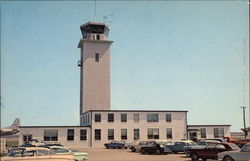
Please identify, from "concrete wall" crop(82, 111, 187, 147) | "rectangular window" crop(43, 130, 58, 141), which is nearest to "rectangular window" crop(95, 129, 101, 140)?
"concrete wall" crop(82, 111, 187, 147)

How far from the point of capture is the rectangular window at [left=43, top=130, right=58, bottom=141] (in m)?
49.3

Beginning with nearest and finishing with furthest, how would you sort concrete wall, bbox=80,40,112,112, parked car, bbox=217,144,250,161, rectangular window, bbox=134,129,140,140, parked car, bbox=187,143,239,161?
parked car, bbox=217,144,250,161
parked car, bbox=187,143,239,161
rectangular window, bbox=134,129,140,140
concrete wall, bbox=80,40,112,112

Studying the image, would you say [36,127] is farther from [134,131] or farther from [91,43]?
[91,43]

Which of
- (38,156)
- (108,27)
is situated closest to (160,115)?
(108,27)

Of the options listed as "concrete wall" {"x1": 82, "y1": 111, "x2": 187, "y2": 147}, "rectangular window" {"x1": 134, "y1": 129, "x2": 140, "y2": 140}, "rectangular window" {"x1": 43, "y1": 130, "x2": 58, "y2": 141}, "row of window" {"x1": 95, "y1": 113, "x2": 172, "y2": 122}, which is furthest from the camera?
"rectangular window" {"x1": 134, "y1": 129, "x2": 140, "y2": 140}

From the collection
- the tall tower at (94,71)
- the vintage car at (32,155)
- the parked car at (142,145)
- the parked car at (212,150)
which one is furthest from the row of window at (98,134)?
the vintage car at (32,155)

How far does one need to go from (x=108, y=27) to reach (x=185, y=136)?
30.2 metres

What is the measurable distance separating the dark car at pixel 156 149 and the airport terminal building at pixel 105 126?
64.2 feet

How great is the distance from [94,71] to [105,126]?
50.6ft

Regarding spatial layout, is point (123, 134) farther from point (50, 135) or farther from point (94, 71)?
point (94, 71)

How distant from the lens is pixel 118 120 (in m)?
53.3

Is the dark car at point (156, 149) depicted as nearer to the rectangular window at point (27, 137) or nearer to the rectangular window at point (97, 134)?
the rectangular window at point (97, 134)

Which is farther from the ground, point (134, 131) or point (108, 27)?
Result: point (108, 27)

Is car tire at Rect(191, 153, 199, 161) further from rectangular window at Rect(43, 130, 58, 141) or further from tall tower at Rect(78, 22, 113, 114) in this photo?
tall tower at Rect(78, 22, 113, 114)
